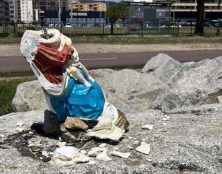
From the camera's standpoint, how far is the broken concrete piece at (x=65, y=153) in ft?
16.5

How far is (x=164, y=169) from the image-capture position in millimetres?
4902

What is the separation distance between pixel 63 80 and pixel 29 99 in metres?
4.11

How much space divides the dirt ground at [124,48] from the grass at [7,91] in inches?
385

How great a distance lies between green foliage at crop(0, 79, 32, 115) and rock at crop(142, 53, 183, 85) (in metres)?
3.15

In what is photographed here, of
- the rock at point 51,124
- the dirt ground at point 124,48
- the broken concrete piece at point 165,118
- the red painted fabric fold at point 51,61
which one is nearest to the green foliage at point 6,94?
the broken concrete piece at point 165,118

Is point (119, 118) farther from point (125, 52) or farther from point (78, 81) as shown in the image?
point (125, 52)

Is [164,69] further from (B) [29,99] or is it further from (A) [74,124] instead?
(A) [74,124]

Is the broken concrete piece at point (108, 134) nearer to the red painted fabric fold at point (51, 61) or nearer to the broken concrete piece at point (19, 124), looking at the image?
the red painted fabric fold at point (51, 61)

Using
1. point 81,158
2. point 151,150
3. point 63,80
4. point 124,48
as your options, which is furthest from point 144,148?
point 124,48

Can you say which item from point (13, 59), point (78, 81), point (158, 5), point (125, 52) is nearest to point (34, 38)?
point (78, 81)

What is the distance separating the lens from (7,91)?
11281mm

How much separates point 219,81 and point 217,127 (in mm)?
2807

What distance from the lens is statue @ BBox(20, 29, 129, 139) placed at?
17.5 ft

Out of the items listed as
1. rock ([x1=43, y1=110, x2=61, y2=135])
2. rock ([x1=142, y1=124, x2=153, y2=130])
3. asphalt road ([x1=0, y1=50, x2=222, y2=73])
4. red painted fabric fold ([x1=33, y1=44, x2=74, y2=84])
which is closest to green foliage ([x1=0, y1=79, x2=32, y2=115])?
asphalt road ([x1=0, y1=50, x2=222, y2=73])
